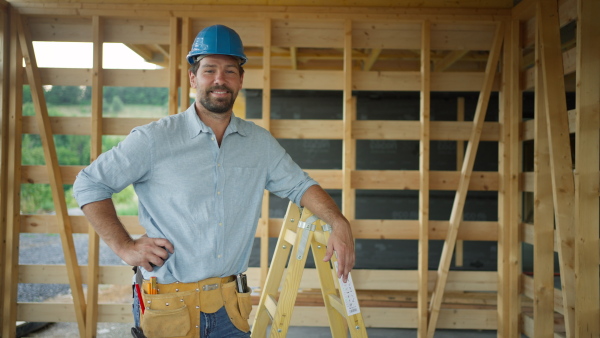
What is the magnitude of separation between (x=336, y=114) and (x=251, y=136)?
15.5ft

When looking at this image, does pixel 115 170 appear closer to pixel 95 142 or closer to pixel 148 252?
pixel 148 252

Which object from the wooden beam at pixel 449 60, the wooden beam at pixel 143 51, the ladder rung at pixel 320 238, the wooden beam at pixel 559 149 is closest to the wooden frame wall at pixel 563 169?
the wooden beam at pixel 559 149

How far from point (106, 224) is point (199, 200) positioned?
1.11 feet

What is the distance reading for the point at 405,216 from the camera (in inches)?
275

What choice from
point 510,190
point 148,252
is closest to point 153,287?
point 148,252

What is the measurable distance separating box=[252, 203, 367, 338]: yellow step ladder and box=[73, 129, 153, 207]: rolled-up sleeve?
2.45ft

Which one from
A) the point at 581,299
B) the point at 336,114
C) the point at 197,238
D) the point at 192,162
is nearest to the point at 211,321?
the point at 197,238

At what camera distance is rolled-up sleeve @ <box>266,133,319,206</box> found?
7.30 feet

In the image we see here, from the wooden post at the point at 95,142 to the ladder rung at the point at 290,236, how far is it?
7.69 feet

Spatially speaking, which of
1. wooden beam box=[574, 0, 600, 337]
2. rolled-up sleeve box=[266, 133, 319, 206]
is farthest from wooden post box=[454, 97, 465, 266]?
rolled-up sleeve box=[266, 133, 319, 206]

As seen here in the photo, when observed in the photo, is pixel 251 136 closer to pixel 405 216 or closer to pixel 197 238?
pixel 197 238

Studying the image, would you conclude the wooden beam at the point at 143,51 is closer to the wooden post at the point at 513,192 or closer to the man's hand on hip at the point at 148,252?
the wooden post at the point at 513,192

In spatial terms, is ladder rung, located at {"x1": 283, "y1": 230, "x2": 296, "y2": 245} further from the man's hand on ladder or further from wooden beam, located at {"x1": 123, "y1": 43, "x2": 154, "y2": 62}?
wooden beam, located at {"x1": 123, "y1": 43, "x2": 154, "y2": 62}

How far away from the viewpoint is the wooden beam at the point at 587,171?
126 inches
